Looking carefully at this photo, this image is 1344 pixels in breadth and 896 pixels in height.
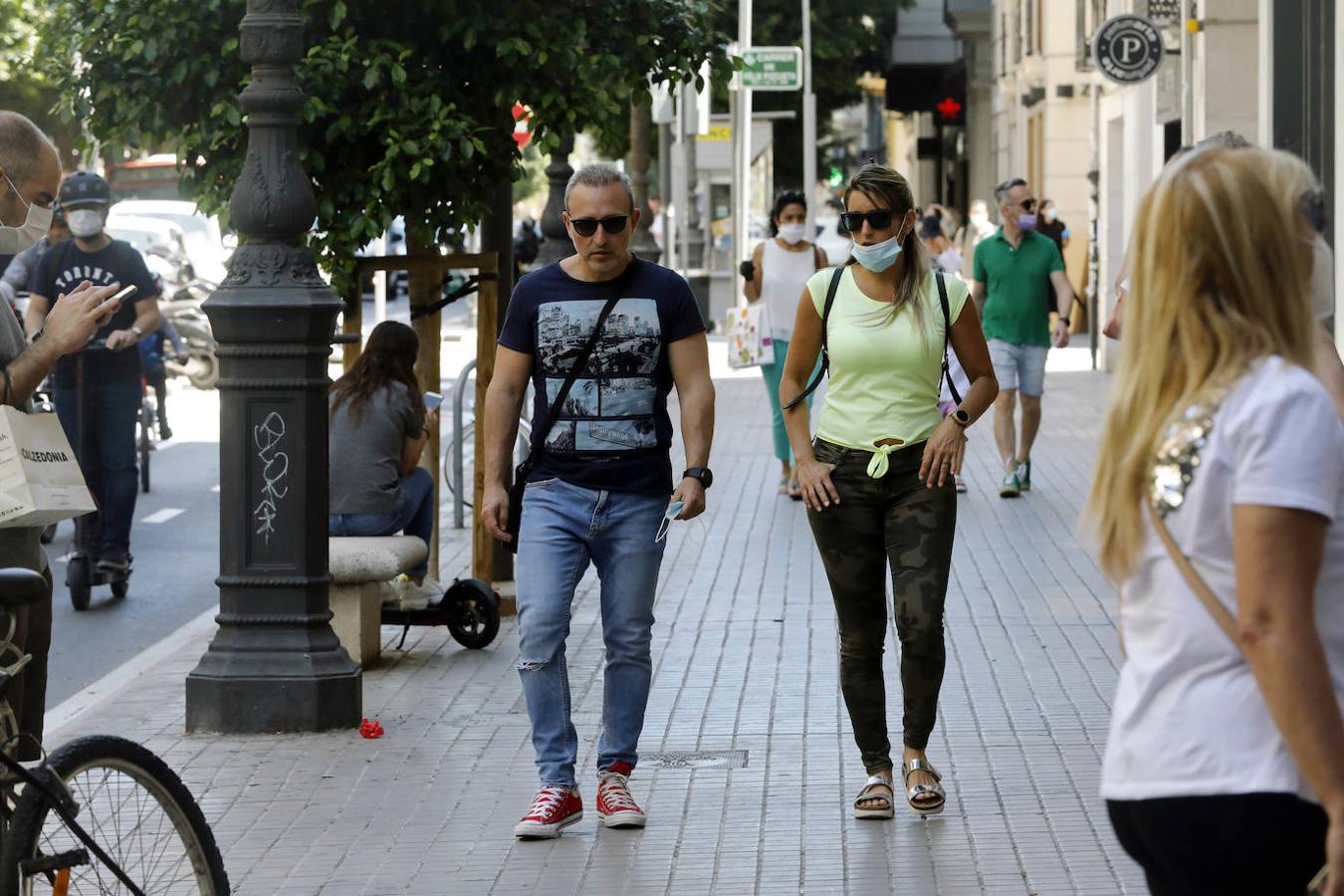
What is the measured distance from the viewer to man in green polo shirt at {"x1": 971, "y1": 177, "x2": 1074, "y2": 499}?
13578 mm

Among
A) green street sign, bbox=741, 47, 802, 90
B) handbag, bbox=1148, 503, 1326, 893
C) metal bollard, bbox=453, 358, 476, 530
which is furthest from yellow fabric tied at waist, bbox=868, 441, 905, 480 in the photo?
green street sign, bbox=741, 47, 802, 90

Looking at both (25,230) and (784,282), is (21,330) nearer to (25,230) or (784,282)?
(25,230)

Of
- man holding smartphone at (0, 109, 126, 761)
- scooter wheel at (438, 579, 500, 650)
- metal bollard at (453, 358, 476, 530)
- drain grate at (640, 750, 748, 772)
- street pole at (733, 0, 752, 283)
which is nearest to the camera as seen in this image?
man holding smartphone at (0, 109, 126, 761)

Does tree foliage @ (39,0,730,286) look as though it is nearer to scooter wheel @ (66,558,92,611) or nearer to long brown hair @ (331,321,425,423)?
long brown hair @ (331,321,425,423)

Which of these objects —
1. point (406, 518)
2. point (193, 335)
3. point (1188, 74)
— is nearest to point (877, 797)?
point (406, 518)

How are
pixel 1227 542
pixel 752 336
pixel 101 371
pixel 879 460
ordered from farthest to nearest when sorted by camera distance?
pixel 752 336 < pixel 101 371 < pixel 879 460 < pixel 1227 542

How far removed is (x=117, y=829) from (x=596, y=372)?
7.07 feet

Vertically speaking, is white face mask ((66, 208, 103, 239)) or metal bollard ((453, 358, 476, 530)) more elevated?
white face mask ((66, 208, 103, 239))

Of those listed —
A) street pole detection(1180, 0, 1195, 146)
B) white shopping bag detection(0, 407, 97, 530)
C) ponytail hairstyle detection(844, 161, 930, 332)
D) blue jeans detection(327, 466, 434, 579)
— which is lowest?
blue jeans detection(327, 466, 434, 579)

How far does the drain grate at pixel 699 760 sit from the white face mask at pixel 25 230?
8.72 ft

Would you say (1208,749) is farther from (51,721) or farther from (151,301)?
(151,301)

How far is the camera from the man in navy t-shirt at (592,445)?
590 centimetres

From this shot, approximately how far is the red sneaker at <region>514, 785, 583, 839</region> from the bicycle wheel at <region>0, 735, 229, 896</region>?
160cm

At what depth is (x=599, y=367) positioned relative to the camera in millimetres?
5895
